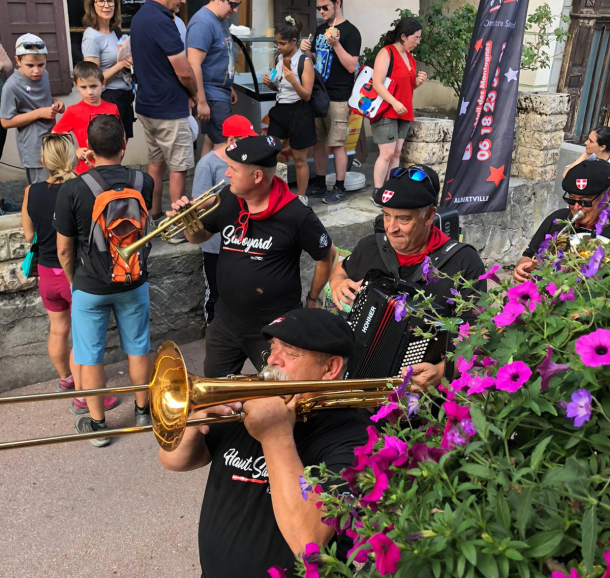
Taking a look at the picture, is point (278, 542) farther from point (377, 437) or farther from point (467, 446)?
point (467, 446)

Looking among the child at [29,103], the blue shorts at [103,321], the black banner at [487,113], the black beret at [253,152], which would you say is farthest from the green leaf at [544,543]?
the black banner at [487,113]

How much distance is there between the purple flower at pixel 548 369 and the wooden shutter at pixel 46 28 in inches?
268

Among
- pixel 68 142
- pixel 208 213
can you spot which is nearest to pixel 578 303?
pixel 208 213

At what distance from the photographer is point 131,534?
4055 mm

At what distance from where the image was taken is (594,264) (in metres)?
1.59

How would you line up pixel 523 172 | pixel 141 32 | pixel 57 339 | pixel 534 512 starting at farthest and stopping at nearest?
pixel 523 172 < pixel 141 32 < pixel 57 339 < pixel 534 512

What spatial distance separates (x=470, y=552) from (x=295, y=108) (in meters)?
6.22

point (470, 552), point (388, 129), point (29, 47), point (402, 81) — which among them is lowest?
point (388, 129)

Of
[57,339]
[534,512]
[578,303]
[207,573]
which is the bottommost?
[57,339]

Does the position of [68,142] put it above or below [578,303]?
below

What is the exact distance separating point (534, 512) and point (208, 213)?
3.37 m

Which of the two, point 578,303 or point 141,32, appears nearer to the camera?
point 578,303

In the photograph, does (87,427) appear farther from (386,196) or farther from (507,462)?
(507,462)

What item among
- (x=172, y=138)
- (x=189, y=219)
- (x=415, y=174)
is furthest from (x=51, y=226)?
(x=415, y=174)
